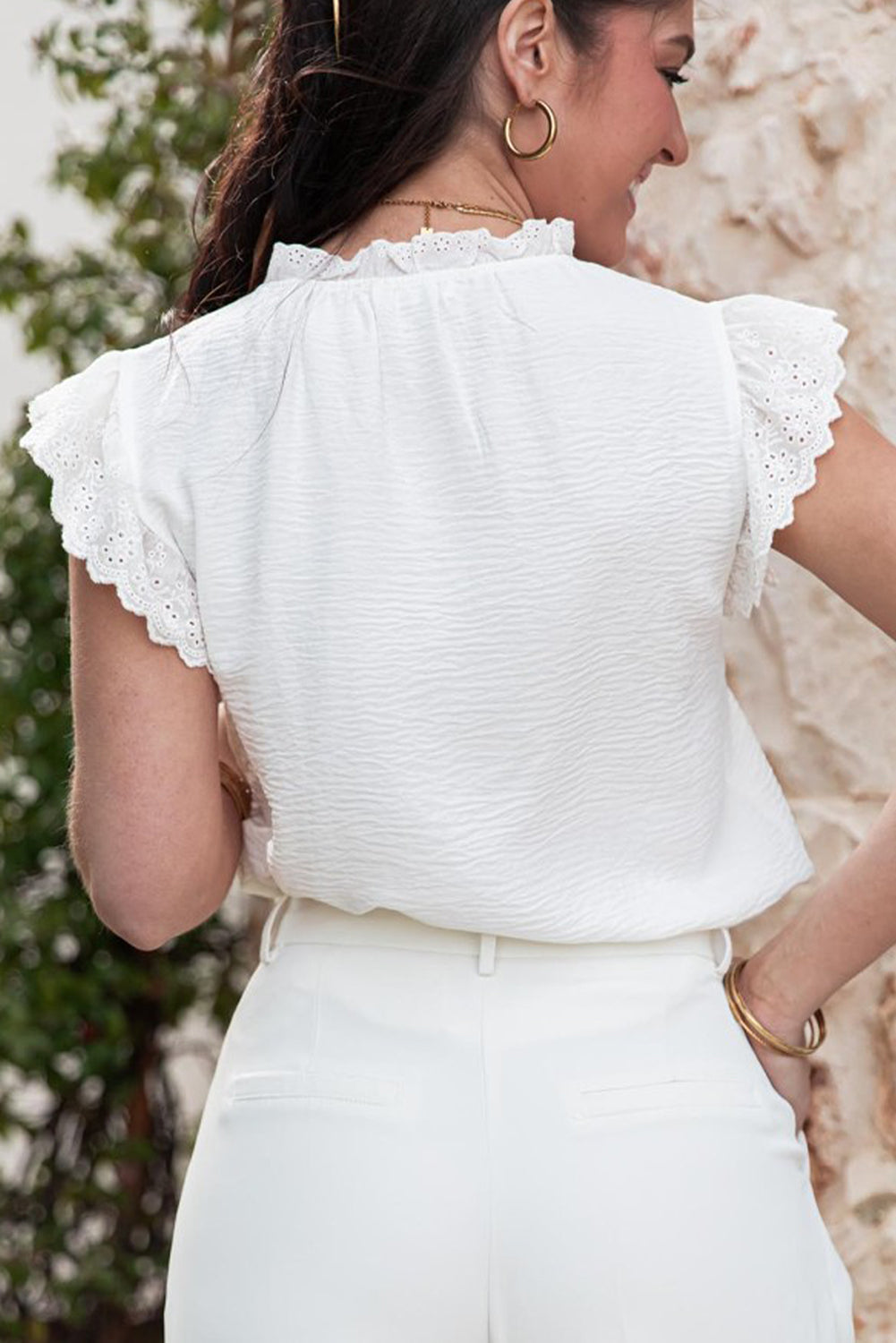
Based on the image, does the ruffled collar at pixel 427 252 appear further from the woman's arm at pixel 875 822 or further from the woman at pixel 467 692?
the woman's arm at pixel 875 822

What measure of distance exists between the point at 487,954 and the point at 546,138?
553mm

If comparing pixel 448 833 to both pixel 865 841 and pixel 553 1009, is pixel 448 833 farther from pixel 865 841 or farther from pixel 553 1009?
pixel 865 841

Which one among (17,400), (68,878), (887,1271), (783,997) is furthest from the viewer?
(17,400)

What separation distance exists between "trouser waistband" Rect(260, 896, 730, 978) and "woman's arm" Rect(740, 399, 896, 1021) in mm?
98

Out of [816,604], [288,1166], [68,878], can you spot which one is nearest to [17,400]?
[68,878]

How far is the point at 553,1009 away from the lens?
4.02 ft

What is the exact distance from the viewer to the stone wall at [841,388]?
1832 millimetres

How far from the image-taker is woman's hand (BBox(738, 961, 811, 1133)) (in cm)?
139

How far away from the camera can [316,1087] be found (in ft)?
4.02

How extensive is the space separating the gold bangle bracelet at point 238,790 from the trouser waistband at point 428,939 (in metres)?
0.08

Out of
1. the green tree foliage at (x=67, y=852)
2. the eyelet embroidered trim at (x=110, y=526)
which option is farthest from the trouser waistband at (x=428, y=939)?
the green tree foliage at (x=67, y=852)

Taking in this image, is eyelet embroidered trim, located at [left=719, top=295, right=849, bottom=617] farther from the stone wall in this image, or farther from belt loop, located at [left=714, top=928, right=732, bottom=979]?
the stone wall

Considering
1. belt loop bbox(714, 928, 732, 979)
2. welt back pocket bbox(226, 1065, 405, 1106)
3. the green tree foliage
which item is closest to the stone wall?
belt loop bbox(714, 928, 732, 979)

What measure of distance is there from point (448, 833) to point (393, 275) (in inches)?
14.6
